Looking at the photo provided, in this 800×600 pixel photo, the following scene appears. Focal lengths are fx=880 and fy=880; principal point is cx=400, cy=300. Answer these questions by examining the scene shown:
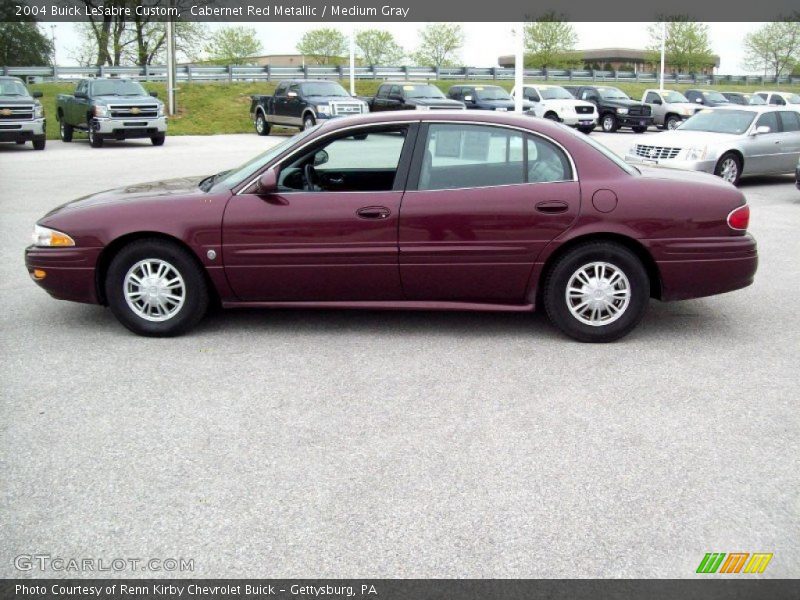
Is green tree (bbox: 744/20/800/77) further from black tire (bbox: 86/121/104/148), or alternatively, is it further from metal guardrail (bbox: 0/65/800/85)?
black tire (bbox: 86/121/104/148)

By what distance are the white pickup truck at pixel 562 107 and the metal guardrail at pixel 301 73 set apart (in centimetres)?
1622

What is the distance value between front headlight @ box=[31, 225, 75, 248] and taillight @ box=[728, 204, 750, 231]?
183 inches

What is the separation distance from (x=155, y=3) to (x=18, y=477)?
49566 millimetres

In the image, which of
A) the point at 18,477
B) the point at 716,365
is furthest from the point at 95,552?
→ the point at 716,365

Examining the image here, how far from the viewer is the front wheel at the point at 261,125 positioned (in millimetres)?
31625

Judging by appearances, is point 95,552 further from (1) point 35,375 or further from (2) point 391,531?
(1) point 35,375

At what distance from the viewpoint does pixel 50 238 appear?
634 centimetres

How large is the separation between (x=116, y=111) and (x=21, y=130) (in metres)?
2.58

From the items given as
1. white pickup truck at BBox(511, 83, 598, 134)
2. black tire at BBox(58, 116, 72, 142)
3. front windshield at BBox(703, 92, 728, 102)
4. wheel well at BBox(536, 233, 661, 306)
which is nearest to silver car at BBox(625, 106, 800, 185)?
wheel well at BBox(536, 233, 661, 306)

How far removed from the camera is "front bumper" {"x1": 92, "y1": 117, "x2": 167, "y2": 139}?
80.9 ft

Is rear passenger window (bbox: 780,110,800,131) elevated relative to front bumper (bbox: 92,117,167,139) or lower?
lower

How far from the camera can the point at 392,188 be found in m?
6.22
